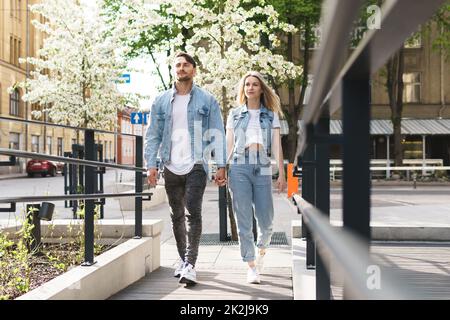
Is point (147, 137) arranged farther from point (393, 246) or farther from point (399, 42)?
point (399, 42)

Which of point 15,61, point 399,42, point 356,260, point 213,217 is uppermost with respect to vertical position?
point 15,61

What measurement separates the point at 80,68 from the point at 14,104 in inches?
A: 663

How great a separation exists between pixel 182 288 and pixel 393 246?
8.44 feet

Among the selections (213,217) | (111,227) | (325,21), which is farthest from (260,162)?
(213,217)

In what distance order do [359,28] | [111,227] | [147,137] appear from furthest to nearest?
[111,227], [147,137], [359,28]

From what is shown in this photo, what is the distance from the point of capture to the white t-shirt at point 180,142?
15.4 feet

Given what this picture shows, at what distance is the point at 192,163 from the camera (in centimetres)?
468

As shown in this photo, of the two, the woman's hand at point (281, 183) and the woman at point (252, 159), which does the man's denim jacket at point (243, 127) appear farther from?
the woman's hand at point (281, 183)

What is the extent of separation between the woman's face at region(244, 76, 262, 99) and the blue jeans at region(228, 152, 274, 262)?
0.50m

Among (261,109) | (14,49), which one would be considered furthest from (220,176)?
(14,49)

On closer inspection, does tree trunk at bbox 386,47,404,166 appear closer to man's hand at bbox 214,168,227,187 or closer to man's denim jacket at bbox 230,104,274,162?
man's denim jacket at bbox 230,104,274,162

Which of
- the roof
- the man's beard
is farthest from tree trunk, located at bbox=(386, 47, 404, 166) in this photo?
the man's beard

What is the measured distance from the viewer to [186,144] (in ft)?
15.3

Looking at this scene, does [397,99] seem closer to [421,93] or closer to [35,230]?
[421,93]
